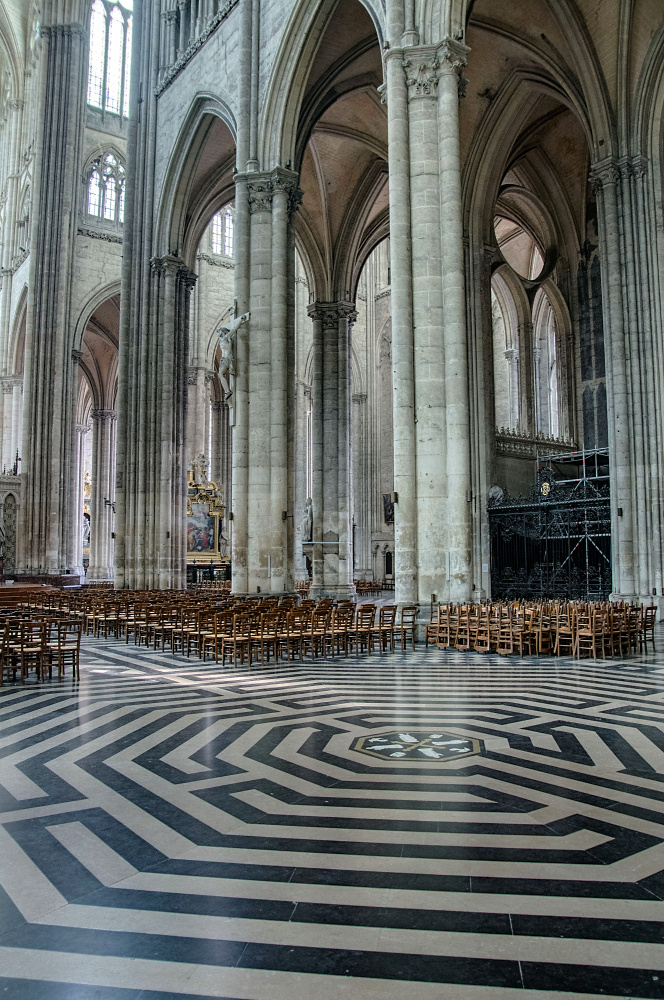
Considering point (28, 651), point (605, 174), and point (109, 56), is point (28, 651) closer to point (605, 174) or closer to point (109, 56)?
point (605, 174)

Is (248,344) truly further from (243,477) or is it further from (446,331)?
(446,331)

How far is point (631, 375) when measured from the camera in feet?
66.1

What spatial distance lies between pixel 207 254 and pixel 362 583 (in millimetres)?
20369

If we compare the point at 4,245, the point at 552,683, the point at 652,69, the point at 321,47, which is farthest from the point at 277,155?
the point at 4,245

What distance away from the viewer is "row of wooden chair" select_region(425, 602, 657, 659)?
39.4ft

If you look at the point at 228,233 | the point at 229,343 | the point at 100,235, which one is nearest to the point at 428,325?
the point at 229,343

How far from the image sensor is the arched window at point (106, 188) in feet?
125

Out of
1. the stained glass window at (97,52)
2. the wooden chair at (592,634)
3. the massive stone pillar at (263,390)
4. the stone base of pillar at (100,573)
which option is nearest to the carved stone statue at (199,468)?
the stone base of pillar at (100,573)

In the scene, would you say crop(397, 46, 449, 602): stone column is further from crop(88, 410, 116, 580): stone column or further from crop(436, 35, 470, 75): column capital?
crop(88, 410, 116, 580): stone column

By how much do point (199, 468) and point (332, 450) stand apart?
11449 millimetres

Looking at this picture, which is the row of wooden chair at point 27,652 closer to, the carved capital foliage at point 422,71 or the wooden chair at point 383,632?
the wooden chair at point 383,632

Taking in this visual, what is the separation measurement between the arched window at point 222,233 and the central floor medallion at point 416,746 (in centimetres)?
3943

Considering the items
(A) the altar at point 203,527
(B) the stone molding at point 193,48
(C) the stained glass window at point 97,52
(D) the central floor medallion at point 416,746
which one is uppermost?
(C) the stained glass window at point 97,52

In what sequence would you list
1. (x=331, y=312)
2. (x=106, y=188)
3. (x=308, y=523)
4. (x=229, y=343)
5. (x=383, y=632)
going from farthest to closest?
(x=106, y=188) → (x=308, y=523) → (x=331, y=312) → (x=229, y=343) → (x=383, y=632)
